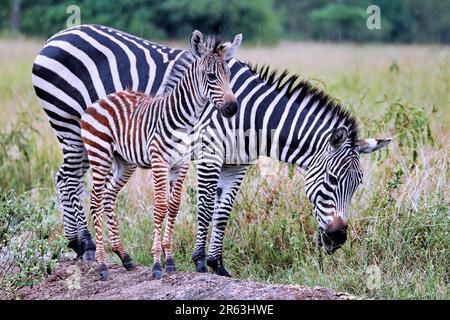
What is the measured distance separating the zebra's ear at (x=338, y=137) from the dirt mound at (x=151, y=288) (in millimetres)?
1399

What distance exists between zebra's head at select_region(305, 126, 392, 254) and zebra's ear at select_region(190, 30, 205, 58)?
134 cm

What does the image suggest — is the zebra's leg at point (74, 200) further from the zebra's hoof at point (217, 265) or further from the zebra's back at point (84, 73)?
the zebra's hoof at point (217, 265)

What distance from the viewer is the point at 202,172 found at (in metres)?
7.52

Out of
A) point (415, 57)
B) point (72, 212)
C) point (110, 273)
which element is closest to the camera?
point (110, 273)

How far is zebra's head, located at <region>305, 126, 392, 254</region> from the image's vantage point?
23.5 ft

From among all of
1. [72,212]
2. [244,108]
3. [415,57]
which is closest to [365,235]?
[244,108]

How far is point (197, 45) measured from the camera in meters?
6.75

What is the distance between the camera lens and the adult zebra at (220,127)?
7.23m

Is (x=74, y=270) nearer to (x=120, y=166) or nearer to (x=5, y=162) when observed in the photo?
(x=120, y=166)

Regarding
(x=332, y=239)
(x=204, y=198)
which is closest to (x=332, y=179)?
(x=332, y=239)

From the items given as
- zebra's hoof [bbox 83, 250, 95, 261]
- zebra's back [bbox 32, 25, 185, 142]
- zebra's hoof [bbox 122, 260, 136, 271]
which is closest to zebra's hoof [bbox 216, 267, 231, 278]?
zebra's hoof [bbox 122, 260, 136, 271]

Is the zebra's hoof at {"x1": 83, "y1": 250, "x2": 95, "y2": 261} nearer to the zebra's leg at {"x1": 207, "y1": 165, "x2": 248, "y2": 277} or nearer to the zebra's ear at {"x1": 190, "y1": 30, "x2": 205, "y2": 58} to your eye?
the zebra's leg at {"x1": 207, "y1": 165, "x2": 248, "y2": 277}

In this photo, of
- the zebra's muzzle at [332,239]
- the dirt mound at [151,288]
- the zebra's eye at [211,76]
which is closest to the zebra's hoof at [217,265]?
the dirt mound at [151,288]

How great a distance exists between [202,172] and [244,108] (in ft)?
2.34
